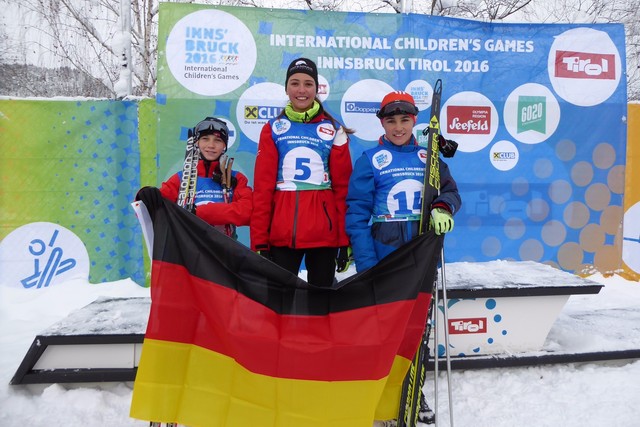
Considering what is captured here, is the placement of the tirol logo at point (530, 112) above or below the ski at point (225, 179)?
above

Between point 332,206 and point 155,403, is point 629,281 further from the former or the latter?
point 155,403

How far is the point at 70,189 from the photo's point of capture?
5.34 m

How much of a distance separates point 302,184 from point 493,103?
3.84m

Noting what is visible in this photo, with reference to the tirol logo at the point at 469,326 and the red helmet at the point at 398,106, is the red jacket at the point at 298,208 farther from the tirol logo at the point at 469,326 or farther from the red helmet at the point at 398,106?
the tirol logo at the point at 469,326

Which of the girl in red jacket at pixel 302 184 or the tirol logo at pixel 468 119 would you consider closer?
the girl in red jacket at pixel 302 184

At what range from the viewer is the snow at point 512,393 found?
2840 mm

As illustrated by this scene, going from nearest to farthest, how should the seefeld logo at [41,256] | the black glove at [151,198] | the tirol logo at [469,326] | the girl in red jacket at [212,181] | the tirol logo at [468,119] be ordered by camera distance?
the black glove at [151,198], the girl in red jacket at [212,181], the tirol logo at [469,326], the seefeld logo at [41,256], the tirol logo at [468,119]

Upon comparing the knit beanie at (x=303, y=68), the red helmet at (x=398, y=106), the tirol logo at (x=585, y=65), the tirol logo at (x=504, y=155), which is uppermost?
the tirol logo at (x=585, y=65)

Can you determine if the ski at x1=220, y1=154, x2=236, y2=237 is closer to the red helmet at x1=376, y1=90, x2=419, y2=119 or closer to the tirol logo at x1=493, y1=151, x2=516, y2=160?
the red helmet at x1=376, y1=90, x2=419, y2=119

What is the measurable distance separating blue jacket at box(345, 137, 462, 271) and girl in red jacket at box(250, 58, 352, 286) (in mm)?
152

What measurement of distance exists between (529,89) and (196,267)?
198 inches

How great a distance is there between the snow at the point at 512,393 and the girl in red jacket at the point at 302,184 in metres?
1.33

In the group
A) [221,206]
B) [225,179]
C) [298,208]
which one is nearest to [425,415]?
[298,208]

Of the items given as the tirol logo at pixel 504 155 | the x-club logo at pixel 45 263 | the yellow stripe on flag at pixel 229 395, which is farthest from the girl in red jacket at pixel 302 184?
the x-club logo at pixel 45 263
